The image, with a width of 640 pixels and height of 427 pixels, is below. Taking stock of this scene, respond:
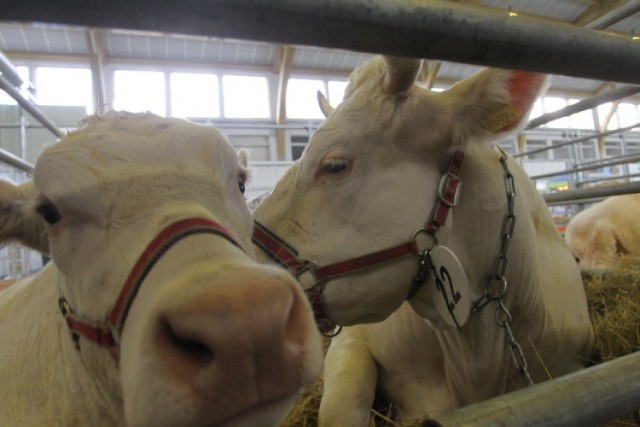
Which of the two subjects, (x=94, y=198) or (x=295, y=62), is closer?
(x=94, y=198)

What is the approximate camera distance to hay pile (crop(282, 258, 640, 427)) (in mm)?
2127

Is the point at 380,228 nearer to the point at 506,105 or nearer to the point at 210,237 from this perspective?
the point at 506,105

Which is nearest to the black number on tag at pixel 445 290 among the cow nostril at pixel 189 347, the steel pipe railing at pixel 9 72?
the cow nostril at pixel 189 347

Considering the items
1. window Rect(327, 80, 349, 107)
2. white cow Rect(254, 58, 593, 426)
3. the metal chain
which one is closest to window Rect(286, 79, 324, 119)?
window Rect(327, 80, 349, 107)

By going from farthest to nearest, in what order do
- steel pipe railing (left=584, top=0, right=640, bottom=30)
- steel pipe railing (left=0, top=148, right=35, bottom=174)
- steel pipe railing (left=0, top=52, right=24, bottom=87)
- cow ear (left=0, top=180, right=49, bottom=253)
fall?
steel pipe railing (left=584, top=0, right=640, bottom=30), steel pipe railing (left=0, top=148, right=35, bottom=174), steel pipe railing (left=0, top=52, right=24, bottom=87), cow ear (left=0, top=180, right=49, bottom=253)

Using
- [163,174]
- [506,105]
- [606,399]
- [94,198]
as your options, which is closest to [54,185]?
[94,198]

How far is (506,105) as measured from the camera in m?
1.76

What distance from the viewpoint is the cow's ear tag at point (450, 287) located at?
1.62 meters

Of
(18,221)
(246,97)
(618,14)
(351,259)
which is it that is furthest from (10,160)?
(246,97)

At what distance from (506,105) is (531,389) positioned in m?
1.27

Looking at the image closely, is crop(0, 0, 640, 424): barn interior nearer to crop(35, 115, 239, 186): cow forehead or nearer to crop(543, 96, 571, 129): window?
crop(543, 96, 571, 129): window

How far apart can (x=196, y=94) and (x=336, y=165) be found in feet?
48.4

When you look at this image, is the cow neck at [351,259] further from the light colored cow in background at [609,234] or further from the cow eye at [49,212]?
the light colored cow in background at [609,234]

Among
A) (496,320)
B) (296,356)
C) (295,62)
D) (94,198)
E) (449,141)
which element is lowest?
(496,320)
